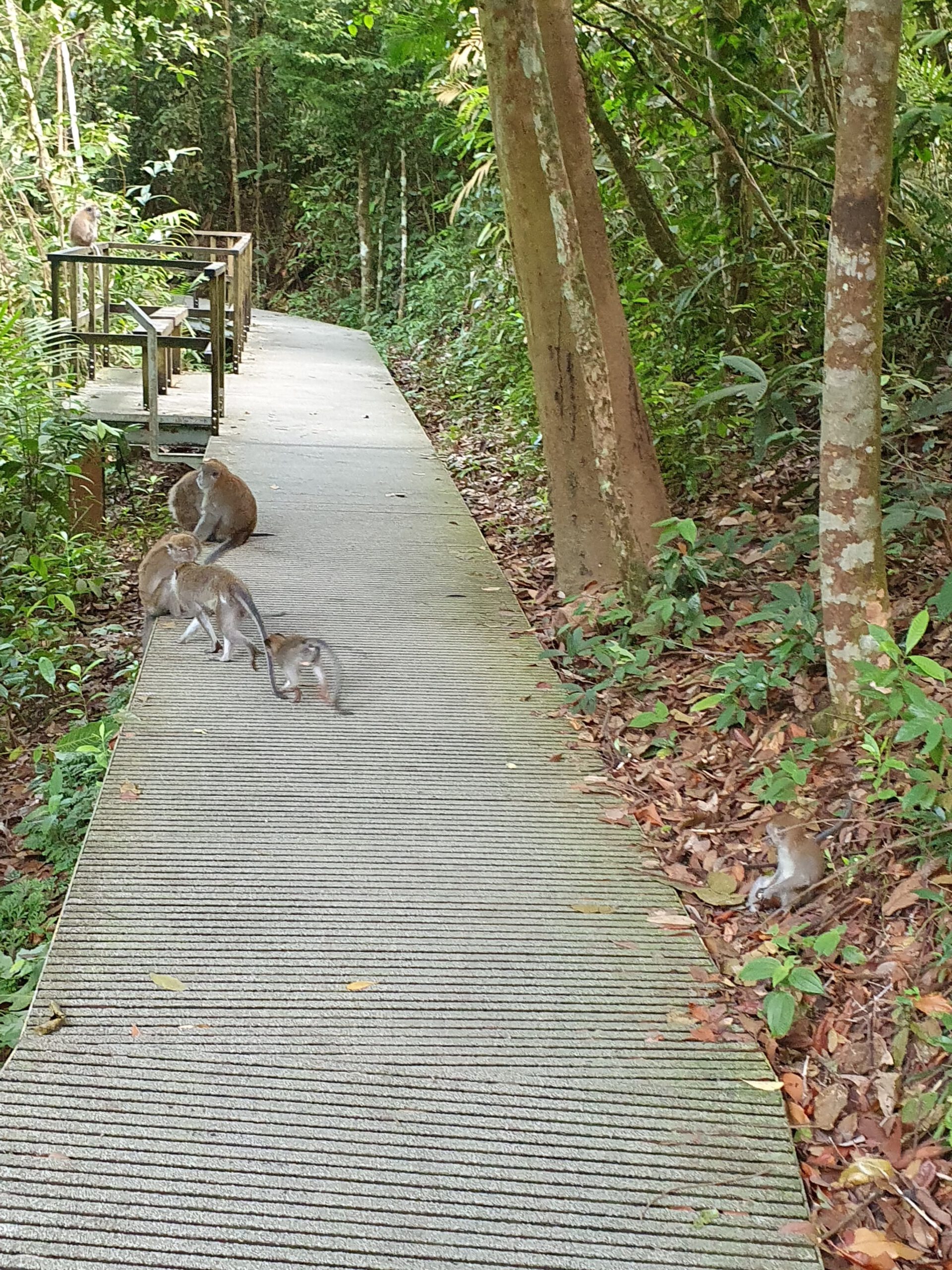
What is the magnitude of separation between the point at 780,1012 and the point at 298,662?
2.78 metres

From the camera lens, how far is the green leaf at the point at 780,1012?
2852 mm

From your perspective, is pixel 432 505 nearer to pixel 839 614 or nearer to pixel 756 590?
pixel 756 590

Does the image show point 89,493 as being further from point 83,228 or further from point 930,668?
→ point 930,668

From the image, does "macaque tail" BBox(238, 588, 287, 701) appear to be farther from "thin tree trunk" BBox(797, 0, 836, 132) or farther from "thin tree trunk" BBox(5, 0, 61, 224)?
"thin tree trunk" BBox(5, 0, 61, 224)

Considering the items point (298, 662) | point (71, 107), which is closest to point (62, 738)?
point (298, 662)

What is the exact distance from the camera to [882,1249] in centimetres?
231

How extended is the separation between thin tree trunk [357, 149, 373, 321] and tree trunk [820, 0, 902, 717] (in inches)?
755

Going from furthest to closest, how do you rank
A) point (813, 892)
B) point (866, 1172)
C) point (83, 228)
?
1. point (83, 228)
2. point (813, 892)
3. point (866, 1172)

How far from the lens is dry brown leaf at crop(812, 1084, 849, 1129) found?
269 cm

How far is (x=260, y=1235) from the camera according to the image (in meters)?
2.30

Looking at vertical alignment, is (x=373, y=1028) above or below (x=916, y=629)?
below

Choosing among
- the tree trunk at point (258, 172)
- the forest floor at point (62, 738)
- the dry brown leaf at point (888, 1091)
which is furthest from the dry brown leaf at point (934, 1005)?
the tree trunk at point (258, 172)

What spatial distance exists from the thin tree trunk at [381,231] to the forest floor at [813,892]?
1771cm

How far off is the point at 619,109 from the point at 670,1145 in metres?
7.49
